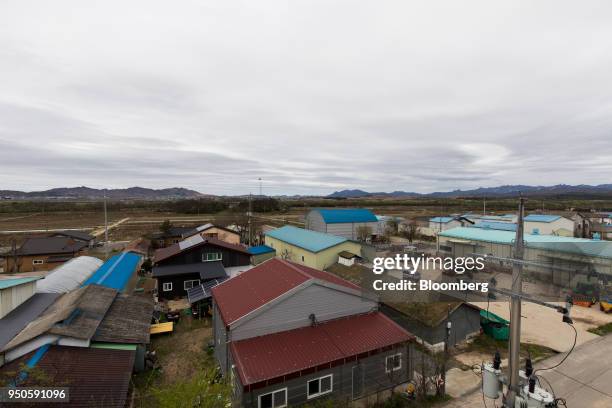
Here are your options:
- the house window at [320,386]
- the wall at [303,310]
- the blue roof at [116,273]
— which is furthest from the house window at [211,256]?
the house window at [320,386]

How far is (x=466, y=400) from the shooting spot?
11992 mm

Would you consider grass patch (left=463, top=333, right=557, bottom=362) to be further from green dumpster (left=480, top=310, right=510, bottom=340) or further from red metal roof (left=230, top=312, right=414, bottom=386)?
red metal roof (left=230, top=312, right=414, bottom=386)

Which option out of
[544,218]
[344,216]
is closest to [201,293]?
[344,216]

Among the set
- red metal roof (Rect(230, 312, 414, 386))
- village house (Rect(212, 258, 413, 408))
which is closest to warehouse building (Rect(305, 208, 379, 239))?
village house (Rect(212, 258, 413, 408))

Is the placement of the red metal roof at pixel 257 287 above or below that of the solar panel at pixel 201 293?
above

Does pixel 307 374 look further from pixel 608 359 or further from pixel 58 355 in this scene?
pixel 608 359

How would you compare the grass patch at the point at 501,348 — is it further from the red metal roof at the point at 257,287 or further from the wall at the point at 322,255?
the wall at the point at 322,255

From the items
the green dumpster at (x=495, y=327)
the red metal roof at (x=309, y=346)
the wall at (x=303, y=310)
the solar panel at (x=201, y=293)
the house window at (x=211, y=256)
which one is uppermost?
the wall at (x=303, y=310)

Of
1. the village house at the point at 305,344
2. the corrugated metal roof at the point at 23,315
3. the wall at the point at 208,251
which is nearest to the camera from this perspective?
the village house at the point at 305,344

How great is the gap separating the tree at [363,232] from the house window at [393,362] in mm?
33029

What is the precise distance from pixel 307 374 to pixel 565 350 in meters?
14.8

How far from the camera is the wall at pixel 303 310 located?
12023 mm

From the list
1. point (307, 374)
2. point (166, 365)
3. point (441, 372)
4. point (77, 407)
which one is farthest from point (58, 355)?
point (441, 372)

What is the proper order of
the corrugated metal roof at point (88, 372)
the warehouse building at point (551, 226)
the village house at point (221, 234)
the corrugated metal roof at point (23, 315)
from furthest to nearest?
the warehouse building at point (551, 226)
the village house at point (221, 234)
the corrugated metal roof at point (23, 315)
the corrugated metal roof at point (88, 372)
